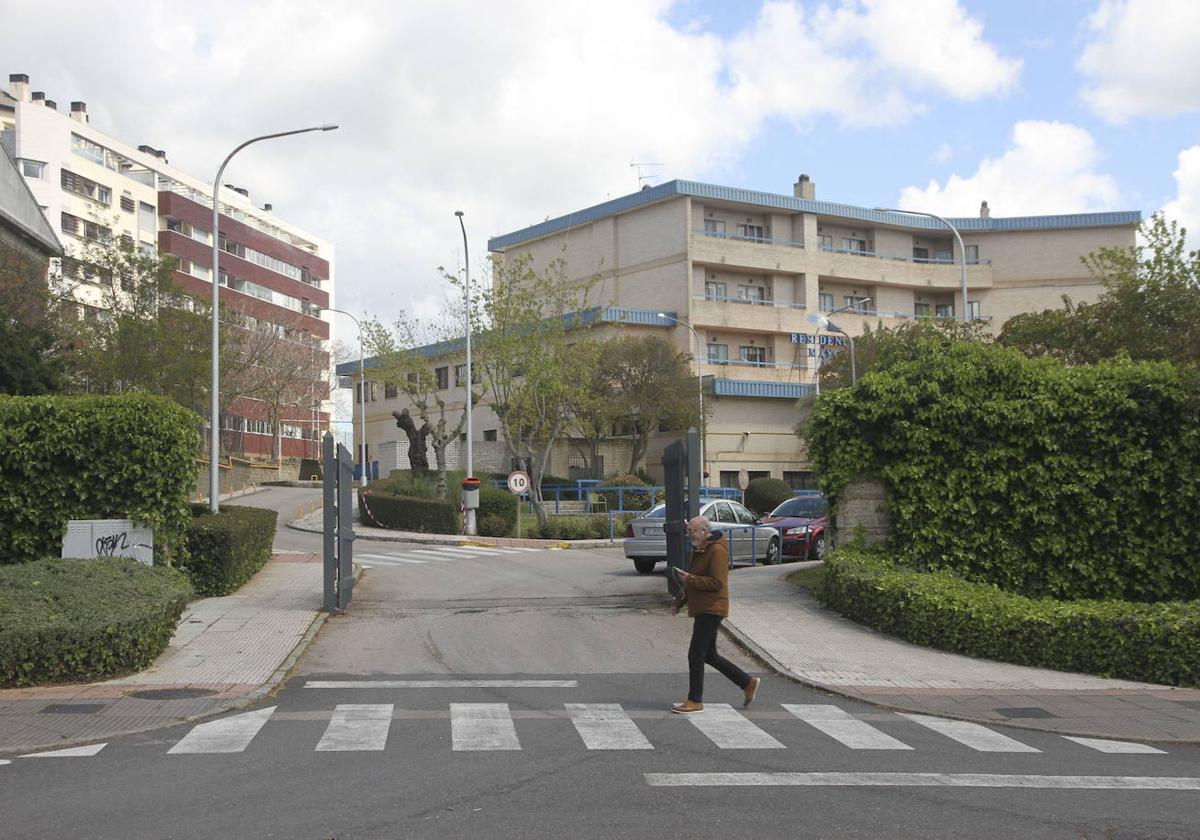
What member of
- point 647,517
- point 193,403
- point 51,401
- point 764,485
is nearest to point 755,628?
point 647,517

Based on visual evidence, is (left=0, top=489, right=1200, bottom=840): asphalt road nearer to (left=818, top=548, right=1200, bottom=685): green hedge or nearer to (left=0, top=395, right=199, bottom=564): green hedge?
(left=818, top=548, right=1200, bottom=685): green hedge

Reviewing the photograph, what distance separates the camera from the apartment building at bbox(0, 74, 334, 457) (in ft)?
207

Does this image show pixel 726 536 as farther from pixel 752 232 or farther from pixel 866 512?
pixel 752 232

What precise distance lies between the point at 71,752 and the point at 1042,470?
1334cm

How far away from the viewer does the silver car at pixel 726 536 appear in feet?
73.2

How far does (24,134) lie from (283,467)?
23754 millimetres

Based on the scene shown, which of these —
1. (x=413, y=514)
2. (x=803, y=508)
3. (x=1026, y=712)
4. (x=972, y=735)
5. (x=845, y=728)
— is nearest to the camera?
(x=972, y=735)

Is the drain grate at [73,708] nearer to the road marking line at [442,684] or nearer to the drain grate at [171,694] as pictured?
the drain grate at [171,694]

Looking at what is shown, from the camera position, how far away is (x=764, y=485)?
52219 mm

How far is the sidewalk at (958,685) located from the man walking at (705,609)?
1.80 meters

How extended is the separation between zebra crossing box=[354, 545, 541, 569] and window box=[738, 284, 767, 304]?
101 feet

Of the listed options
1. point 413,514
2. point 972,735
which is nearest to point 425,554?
point 413,514

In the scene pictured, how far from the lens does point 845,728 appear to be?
9477 mm

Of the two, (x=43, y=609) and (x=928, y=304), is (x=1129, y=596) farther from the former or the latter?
(x=928, y=304)
